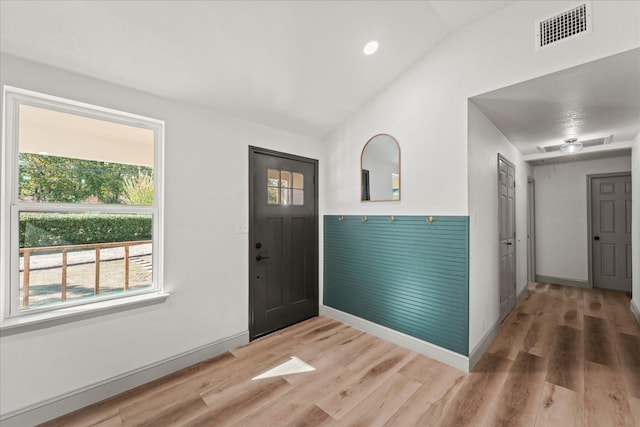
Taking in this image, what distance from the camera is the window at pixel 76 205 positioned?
185cm

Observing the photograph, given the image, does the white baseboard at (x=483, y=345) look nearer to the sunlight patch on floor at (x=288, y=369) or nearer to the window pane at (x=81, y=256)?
the sunlight patch on floor at (x=288, y=369)

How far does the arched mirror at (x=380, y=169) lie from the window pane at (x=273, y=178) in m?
1.00

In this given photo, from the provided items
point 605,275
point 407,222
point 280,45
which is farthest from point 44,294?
point 605,275

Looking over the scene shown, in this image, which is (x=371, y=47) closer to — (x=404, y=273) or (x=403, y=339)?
(x=404, y=273)

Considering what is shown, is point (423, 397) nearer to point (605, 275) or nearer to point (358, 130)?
point (358, 130)

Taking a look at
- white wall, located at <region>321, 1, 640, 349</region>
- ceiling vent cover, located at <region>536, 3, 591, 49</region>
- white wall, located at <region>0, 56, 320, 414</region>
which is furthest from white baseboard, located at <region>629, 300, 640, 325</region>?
white wall, located at <region>0, 56, 320, 414</region>

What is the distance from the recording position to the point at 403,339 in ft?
9.57

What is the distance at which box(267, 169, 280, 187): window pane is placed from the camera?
3217 millimetres

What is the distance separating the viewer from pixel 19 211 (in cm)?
184

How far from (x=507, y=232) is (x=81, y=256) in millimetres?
4494

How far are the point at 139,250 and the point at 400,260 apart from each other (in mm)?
2465

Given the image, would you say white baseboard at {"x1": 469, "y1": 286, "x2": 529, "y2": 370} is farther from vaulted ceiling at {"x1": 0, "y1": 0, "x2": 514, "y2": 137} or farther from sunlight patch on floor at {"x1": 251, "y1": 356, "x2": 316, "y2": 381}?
vaulted ceiling at {"x1": 0, "y1": 0, "x2": 514, "y2": 137}

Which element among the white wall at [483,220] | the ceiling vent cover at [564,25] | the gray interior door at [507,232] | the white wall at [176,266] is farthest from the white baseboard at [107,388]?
the ceiling vent cover at [564,25]

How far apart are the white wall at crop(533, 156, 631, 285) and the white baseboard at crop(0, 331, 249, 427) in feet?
19.5
